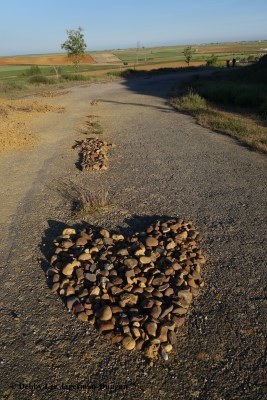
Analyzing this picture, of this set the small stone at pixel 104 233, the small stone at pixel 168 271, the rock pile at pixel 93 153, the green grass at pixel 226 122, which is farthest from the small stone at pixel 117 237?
the green grass at pixel 226 122

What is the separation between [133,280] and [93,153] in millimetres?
6130

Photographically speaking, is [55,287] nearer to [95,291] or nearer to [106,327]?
[95,291]

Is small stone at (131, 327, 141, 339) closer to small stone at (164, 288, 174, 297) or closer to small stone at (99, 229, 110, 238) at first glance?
small stone at (164, 288, 174, 297)

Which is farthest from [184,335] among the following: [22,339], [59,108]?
[59,108]

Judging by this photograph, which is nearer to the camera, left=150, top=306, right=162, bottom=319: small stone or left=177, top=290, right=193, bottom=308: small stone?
left=150, top=306, right=162, bottom=319: small stone

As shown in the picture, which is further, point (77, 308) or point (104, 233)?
point (104, 233)

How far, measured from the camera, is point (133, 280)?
4.06m

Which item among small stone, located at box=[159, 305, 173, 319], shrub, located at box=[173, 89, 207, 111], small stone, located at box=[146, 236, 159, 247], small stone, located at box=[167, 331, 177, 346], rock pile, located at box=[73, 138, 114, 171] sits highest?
small stone, located at box=[146, 236, 159, 247]

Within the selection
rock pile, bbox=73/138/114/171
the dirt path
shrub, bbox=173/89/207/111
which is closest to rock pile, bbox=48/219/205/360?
the dirt path

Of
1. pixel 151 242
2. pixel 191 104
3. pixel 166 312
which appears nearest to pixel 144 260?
pixel 151 242

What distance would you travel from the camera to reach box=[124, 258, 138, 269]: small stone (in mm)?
A: 4297

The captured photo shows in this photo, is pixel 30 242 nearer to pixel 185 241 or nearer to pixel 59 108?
pixel 185 241

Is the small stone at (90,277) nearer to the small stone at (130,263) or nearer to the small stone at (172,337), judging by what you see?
the small stone at (130,263)

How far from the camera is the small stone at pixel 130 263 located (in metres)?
4.30
